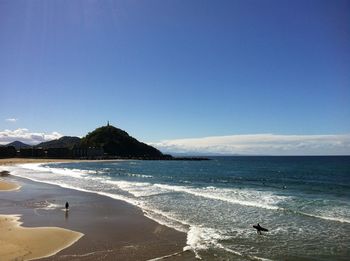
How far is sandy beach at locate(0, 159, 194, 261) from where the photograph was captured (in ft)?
51.0

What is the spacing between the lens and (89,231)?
64.4ft

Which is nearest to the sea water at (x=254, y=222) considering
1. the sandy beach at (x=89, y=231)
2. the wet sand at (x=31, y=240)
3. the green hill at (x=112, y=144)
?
the sandy beach at (x=89, y=231)

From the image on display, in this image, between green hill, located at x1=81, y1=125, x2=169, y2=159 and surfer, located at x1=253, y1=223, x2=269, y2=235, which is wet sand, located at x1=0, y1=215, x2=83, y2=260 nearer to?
surfer, located at x1=253, y1=223, x2=269, y2=235

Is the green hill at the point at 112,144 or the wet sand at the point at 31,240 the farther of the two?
the green hill at the point at 112,144

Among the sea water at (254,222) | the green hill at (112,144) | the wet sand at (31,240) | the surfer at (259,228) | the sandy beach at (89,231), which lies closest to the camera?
the wet sand at (31,240)

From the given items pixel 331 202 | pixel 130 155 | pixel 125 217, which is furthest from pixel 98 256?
pixel 130 155

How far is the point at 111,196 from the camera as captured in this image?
34188 millimetres

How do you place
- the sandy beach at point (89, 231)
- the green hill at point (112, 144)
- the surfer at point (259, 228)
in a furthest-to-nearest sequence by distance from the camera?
the green hill at point (112, 144)
the surfer at point (259, 228)
the sandy beach at point (89, 231)

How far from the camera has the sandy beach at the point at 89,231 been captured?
1553 centimetres

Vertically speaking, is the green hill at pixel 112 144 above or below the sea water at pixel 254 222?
above

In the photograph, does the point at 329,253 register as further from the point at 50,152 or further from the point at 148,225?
the point at 50,152

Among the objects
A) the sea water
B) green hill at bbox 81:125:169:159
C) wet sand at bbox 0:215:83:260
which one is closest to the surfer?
the sea water

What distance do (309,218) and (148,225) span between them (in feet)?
32.5

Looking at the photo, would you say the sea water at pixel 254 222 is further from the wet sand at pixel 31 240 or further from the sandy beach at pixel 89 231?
the wet sand at pixel 31 240
